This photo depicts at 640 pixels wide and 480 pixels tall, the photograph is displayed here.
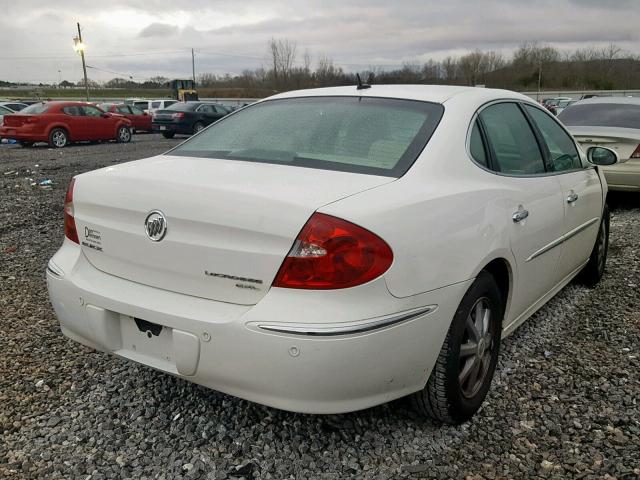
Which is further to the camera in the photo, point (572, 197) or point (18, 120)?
point (18, 120)

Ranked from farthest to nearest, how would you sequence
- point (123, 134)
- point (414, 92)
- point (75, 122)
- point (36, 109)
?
point (123, 134), point (75, 122), point (36, 109), point (414, 92)

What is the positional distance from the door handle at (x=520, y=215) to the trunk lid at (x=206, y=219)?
2.67 ft

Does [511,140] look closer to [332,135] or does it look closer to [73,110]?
[332,135]

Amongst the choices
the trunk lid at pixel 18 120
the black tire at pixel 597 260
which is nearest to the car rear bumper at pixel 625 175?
the black tire at pixel 597 260

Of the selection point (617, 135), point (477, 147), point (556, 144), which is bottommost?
point (617, 135)

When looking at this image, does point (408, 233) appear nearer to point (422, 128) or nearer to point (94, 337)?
point (422, 128)

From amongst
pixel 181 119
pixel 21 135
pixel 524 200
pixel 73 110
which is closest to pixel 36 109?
pixel 21 135

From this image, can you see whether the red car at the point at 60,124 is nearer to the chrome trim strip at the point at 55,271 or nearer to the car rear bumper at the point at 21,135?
the car rear bumper at the point at 21,135

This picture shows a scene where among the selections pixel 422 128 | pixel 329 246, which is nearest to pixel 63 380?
pixel 329 246

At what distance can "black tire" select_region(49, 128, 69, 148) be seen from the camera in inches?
640

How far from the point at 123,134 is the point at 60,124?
3184 mm

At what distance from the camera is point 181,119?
21156 millimetres

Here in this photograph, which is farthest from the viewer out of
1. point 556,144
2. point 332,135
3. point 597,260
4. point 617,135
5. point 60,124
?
point 60,124

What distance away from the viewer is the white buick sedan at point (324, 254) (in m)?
1.97
